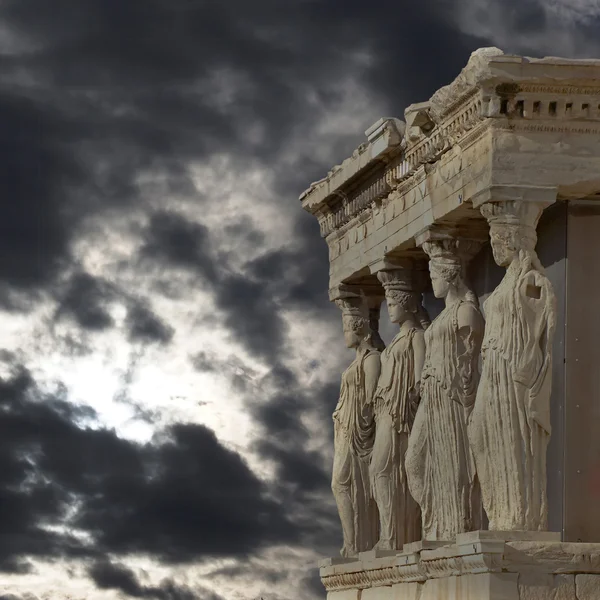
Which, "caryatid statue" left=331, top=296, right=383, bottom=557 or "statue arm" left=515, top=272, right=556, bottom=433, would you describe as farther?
"caryatid statue" left=331, top=296, right=383, bottom=557

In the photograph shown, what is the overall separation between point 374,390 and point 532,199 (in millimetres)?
4100

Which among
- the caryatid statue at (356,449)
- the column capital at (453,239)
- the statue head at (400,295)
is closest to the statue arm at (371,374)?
the caryatid statue at (356,449)

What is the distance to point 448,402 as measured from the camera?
17.6 meters

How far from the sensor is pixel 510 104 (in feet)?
54.1

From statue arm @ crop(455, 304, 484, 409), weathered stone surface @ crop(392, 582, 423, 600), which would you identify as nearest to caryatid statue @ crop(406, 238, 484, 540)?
statue arm @ crop(455, 304, 484, 409)

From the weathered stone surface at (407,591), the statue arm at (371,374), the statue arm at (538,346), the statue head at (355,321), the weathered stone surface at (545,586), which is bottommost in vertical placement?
the weathered stone surface at (545,586)

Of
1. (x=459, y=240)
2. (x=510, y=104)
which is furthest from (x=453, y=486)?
(x=510, y=104)

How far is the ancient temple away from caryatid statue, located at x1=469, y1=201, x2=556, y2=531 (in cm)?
1

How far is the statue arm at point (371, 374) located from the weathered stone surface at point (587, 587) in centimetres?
444

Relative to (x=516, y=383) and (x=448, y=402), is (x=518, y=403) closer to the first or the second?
(x=516, y=383)

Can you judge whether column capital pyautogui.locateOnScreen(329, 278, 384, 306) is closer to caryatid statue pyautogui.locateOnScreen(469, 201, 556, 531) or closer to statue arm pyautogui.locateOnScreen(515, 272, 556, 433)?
caryatid statue pyautogui.locateOnScreen(469, 201, 556, 531)

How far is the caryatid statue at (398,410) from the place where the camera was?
1905 centimetres

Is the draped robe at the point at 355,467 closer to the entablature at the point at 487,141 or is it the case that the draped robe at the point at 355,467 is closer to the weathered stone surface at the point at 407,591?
the entablature at the point at 487,141

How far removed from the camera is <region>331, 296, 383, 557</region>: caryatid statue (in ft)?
66.1
